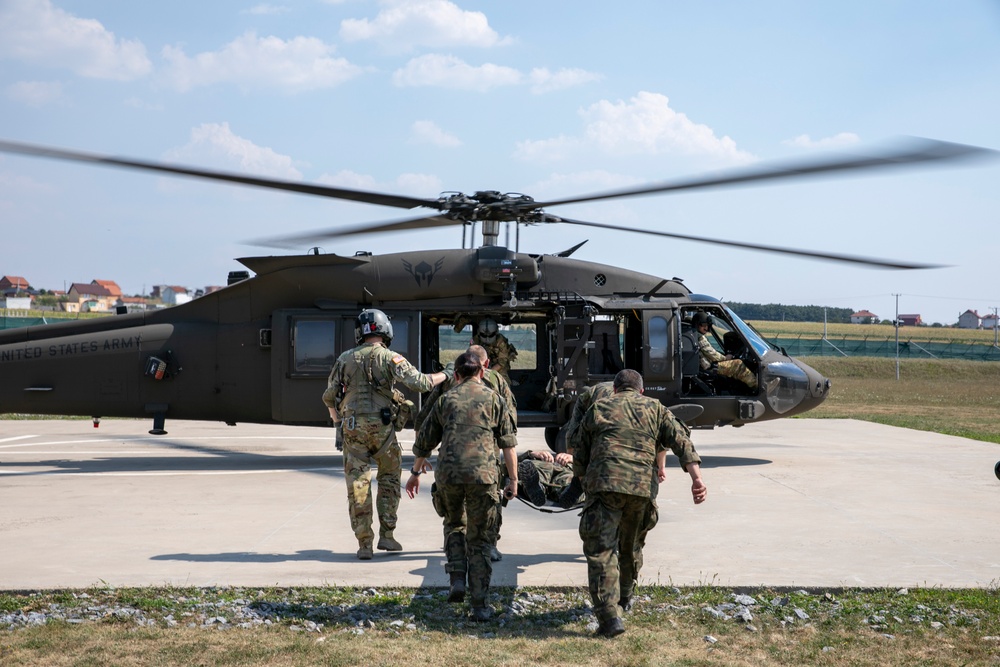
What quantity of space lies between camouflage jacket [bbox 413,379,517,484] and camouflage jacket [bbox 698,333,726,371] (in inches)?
277

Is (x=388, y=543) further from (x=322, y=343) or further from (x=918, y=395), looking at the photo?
(x=918, y=395)

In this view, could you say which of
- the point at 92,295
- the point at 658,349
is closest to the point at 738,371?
the point at 658,349

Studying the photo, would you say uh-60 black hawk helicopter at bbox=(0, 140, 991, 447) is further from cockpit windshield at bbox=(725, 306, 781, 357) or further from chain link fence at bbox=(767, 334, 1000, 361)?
chain link fence at bbox=(767, 334, 1000, 361)

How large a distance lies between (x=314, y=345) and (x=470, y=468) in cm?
665

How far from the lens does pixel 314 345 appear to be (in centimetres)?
1214

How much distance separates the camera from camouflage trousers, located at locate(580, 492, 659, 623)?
5.43m

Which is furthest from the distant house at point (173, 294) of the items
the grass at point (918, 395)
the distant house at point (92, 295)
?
the grass at point (918, 395)

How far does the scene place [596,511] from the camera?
5660 millimetres

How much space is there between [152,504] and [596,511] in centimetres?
564

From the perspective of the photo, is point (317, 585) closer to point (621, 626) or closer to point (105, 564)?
point (105, 564)

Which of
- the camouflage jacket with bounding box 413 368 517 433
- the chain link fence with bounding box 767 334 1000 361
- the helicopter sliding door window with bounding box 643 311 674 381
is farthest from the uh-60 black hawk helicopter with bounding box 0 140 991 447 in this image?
the chain link fence with bounding box 767 334 1000 361

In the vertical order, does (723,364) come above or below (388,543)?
above

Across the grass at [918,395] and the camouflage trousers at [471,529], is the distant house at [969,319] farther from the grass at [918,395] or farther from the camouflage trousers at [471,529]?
the camouflage trousers at [471,529]

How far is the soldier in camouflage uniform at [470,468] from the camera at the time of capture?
583 cm
